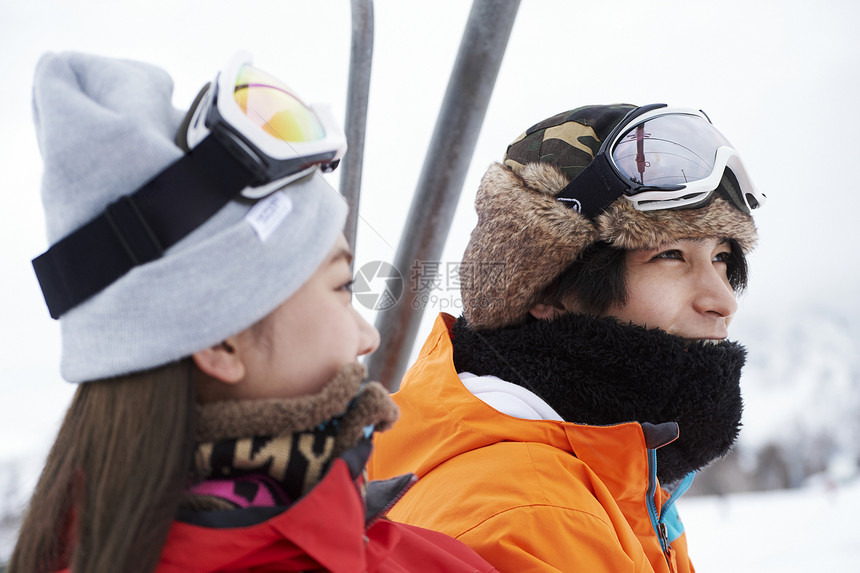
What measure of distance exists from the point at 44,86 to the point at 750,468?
33.2 feet

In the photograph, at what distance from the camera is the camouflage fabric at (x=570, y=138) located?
1679 millimetres

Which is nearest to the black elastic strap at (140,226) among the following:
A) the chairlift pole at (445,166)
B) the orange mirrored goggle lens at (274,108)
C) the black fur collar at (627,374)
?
the orange mirrored goggle lens at (274,108)

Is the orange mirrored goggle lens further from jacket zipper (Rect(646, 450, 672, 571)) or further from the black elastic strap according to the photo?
jacket zipper (Rect(646, 450, 672, 571))

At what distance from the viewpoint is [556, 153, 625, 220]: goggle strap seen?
1.61 m

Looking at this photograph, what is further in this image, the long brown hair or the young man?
the young man

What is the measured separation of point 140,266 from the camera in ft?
2.93

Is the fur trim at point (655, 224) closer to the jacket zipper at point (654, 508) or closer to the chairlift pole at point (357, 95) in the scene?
the jacket zipper at point (654, 508)

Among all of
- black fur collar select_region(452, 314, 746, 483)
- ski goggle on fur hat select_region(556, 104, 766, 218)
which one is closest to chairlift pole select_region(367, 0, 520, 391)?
ski goggle on fur hat select_region(556, 104, 766, 218)

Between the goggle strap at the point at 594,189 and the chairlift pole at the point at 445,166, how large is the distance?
0.73 m

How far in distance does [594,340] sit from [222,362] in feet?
2.91

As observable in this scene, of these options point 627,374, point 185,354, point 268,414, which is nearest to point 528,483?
point 627,374

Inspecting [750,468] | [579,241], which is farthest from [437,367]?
[750,468]

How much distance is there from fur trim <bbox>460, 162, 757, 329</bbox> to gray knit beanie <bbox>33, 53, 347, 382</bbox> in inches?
33.0

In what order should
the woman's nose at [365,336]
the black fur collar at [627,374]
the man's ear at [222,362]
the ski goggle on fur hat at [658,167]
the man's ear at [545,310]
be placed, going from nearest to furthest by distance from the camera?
the man's ear at [222,362]
the woman's nose at [365,336]
the black fur collar at [627,374]
the ski goggle on fur hat at [658,167]
the man's ear at [545,310]
